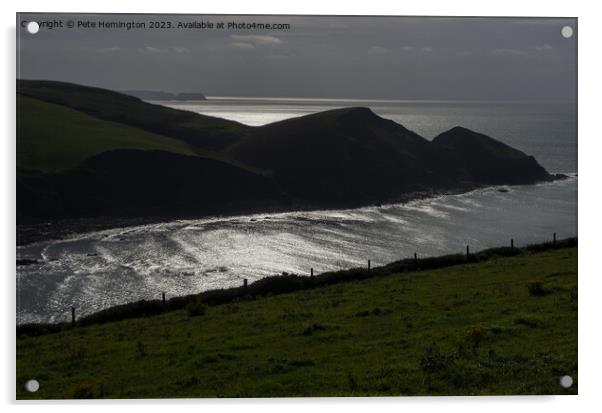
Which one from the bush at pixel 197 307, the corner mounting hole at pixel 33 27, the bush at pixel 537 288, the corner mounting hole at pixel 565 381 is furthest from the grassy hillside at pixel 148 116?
the corner mounting hole at pixel 565 381

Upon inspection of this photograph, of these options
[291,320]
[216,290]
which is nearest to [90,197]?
[216,290]

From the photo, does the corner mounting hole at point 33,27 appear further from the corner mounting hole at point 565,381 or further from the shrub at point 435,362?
the corner mounting hole at point 565,381

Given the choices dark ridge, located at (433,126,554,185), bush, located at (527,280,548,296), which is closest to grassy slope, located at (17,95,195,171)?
dark ridge, located at (433,126,554,185)

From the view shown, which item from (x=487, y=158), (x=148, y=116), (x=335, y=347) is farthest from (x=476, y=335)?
(x=148, y=116)

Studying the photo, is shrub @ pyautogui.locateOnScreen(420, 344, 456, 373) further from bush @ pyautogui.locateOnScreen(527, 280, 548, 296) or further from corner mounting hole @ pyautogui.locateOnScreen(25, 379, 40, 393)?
corner mounting hole @ pyautogui.locateOnScreen(25, 379, 40, 393)

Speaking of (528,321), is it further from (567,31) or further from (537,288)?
(567,31)

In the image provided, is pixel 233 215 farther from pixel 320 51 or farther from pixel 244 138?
pixel 320 51
